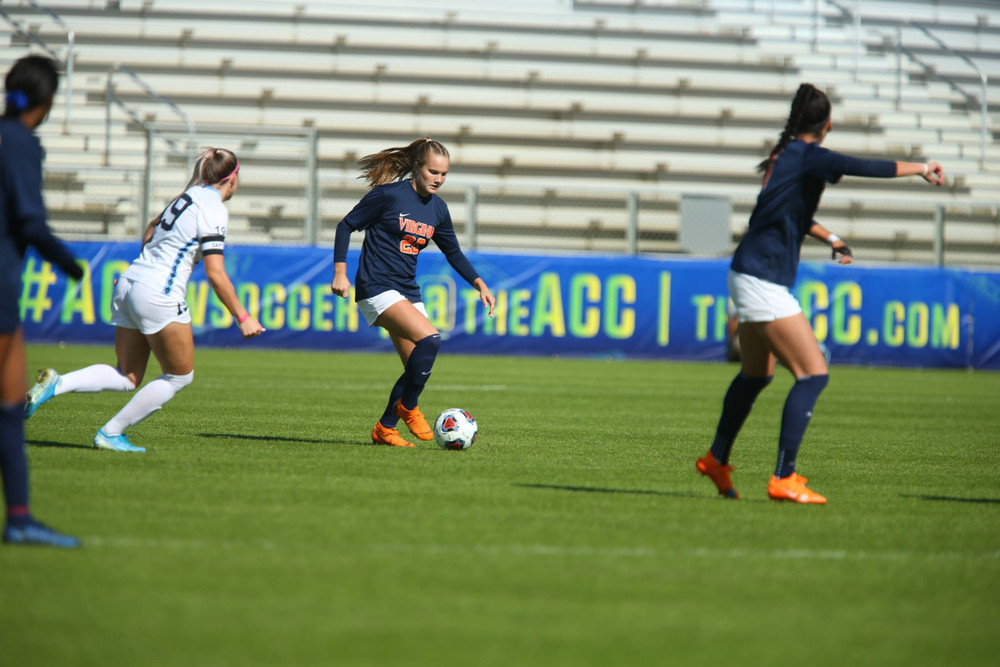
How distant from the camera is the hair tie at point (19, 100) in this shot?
14.2ft

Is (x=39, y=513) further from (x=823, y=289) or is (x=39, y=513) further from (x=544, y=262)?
(x=823, y=289)

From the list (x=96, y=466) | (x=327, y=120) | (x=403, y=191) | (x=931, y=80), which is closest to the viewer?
(x=96, y=466)

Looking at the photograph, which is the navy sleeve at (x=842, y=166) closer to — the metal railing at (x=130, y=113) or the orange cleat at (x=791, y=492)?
the orange cleat at (x=791, y=492)

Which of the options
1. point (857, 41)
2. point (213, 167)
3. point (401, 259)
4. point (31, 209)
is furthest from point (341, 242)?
point (857, 41)

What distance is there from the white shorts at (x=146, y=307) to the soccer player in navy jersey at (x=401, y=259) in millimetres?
1323

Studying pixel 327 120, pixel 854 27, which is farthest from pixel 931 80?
pixel 327 120

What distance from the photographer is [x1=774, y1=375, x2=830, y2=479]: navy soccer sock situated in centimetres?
577

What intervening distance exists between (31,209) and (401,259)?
4118mm

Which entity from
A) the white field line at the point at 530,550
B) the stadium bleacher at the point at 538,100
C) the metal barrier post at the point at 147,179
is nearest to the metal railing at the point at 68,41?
the stadium bleacher at the point at 538,100

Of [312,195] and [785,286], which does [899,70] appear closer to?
[312,195]

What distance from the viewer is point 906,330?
63.3 ft

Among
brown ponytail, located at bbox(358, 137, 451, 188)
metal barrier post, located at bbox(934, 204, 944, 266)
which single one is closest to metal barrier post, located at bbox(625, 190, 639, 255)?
metal barrier post, located at bbox(934, 204, 944, 266)

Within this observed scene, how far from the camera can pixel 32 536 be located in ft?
14.0

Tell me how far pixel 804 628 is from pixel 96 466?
416cm
